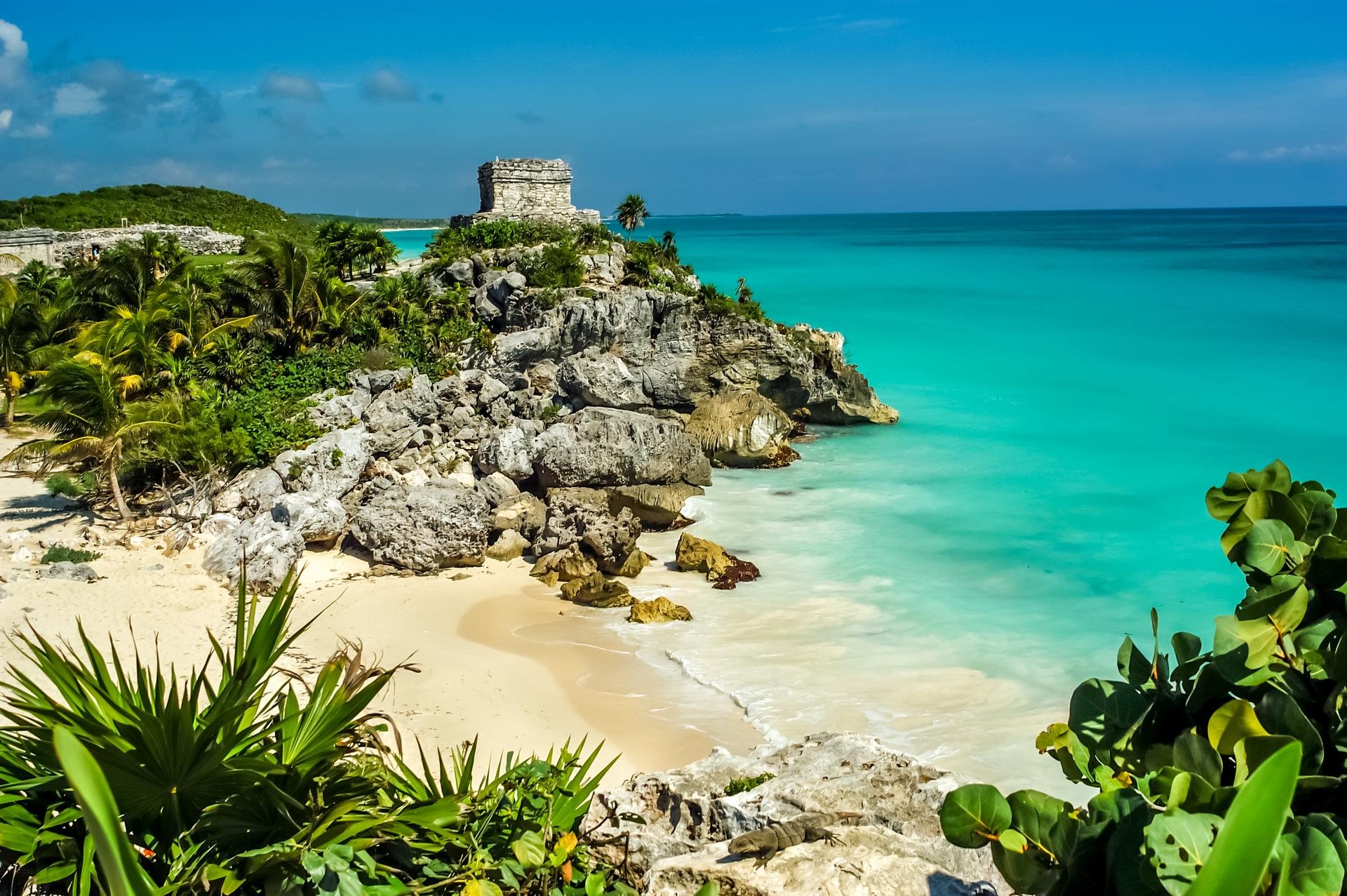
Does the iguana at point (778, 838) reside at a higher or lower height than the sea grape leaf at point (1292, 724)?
lower

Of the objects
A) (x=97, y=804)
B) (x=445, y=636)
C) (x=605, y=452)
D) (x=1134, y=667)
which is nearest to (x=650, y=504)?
(x=605, y=452)

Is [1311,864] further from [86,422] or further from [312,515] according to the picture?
[86,422]

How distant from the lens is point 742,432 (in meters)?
18.9

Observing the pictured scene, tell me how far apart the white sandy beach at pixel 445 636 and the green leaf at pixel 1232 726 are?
21.4 feet

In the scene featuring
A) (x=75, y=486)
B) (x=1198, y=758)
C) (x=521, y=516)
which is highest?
(x=1198, y=758)

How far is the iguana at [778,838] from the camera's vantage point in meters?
3.46

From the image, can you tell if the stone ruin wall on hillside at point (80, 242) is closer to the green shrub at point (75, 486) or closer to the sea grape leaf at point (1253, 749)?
the green shrub at point (75, 486)

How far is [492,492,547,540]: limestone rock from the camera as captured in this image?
14102 millimetres

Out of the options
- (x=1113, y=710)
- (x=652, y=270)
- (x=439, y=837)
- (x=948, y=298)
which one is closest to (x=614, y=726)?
(x=439, y=837)

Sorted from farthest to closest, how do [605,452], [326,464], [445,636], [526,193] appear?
[526,193], [605,452], [326,464], [445,636]

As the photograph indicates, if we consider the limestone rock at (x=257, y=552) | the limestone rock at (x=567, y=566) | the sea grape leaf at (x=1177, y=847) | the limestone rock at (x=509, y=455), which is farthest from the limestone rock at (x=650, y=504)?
the sea grape leaf at (x=1177, y=847)

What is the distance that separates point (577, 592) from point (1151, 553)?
9.16 metres

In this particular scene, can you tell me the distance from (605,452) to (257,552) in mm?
5577

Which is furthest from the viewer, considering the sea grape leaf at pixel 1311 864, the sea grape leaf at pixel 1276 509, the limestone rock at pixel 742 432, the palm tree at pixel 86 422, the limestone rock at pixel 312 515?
the limestone rock at pixel 742 432
